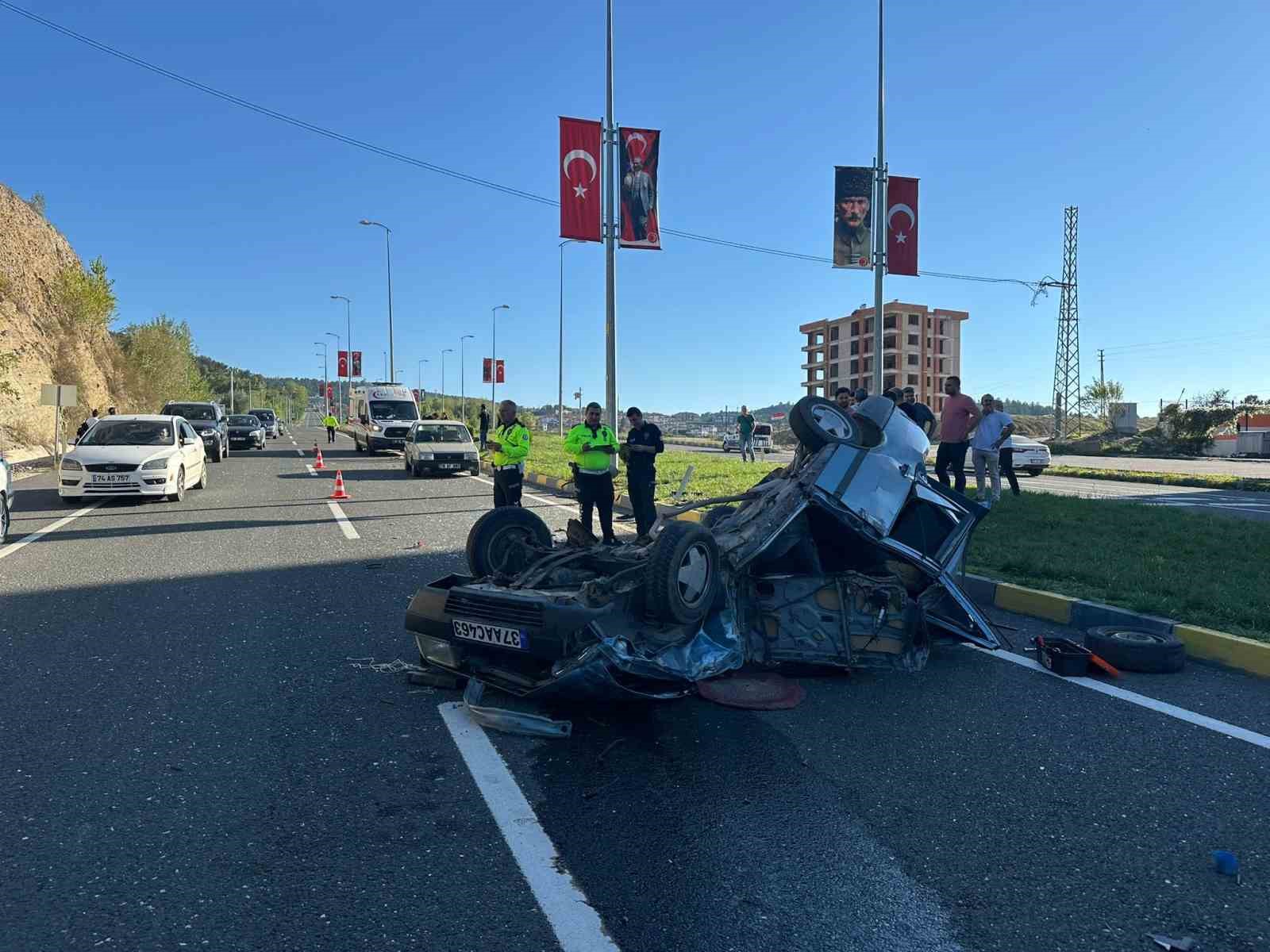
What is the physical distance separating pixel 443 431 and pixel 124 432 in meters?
7.81

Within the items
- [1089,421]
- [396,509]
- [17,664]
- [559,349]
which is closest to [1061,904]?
[17,664]

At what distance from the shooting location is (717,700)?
4.62 m

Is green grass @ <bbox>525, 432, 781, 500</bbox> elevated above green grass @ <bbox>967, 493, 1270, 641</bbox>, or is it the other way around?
green grass @ <bbox>525, 432, 781, 500</bbox>

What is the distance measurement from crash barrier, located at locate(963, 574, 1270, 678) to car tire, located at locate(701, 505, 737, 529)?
2.27 meters

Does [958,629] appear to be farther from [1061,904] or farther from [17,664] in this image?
[17,664]

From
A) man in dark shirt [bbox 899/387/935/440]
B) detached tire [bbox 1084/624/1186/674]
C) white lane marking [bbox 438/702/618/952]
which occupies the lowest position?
white lane marking [bbox 438/702/618/952]

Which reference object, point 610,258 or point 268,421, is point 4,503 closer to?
point 610,258

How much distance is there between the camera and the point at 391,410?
31188mm

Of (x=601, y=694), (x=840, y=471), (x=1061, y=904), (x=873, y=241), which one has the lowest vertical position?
(x=1061, y=904)

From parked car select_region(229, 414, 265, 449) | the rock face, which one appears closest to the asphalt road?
parked car select_region(229, 414, 265, 449)

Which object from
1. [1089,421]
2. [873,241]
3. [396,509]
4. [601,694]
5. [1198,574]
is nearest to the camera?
[601,694]

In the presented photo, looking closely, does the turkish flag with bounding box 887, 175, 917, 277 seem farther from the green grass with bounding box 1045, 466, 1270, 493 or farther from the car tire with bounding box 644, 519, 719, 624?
the car tire with bounding box 644, 519, 719, 624

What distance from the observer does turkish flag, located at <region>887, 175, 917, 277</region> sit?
688 inches

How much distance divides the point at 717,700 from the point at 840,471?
154 centimetres
